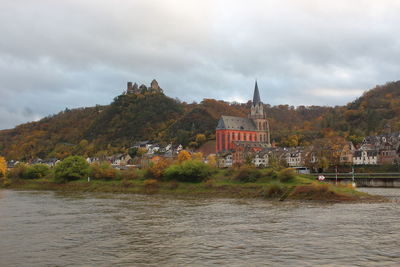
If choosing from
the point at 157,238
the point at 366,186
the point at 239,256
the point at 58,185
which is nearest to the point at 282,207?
the point at 157,238

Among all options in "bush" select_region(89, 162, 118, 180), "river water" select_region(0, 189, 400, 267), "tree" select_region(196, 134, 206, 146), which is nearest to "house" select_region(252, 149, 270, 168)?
"bush" select_region(89, 162, 118, 180)

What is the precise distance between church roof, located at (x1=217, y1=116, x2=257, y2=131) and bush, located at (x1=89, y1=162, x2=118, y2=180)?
8147 cm

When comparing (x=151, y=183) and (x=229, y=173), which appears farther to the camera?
(x=151, y=183)

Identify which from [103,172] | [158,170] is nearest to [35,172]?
[103,172]

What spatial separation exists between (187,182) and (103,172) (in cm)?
2244

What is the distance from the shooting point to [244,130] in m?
174

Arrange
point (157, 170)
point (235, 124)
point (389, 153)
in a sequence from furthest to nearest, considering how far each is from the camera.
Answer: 1. point (235, 124)
2. point (389, 153)
3. point (157, 170)

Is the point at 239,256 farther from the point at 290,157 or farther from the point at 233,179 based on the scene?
the point at 290,157

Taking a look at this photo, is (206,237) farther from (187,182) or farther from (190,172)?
(187,182)

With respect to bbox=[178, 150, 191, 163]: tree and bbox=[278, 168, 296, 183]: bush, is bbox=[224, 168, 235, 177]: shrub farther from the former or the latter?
bbox=[178, 150, 191, 163]: tree

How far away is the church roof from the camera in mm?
168125

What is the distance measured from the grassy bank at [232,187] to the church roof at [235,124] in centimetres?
8495

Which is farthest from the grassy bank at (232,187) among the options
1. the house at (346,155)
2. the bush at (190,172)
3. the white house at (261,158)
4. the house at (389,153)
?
the white house at (261,158)

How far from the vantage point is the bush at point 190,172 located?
7400 cm
